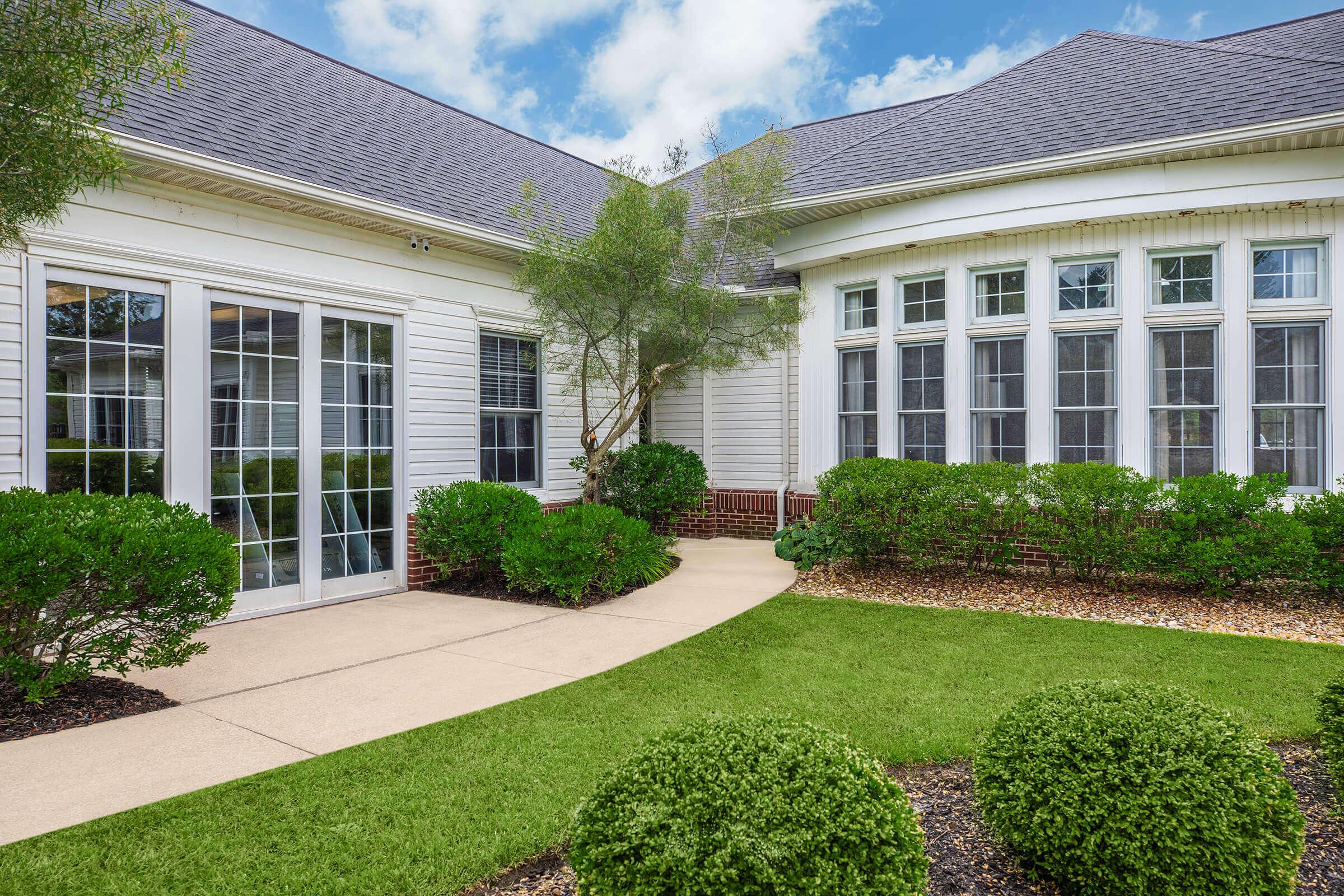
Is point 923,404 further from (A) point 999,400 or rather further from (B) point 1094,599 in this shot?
(B) point 1094,599

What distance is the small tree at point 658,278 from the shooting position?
8125 mm

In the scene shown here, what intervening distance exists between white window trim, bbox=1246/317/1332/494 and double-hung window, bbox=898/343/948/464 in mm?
2856

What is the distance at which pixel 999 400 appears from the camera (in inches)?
355

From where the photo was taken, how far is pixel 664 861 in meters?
1.93

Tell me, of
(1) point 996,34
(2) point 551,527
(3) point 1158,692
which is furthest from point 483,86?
(3) point 1158,692

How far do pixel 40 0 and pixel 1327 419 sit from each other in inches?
398

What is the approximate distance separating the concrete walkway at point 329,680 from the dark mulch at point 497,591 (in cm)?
16

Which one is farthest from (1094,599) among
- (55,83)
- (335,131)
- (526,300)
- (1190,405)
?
(335,131)

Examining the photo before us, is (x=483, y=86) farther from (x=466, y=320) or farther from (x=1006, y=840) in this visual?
(x=1006, y=840)

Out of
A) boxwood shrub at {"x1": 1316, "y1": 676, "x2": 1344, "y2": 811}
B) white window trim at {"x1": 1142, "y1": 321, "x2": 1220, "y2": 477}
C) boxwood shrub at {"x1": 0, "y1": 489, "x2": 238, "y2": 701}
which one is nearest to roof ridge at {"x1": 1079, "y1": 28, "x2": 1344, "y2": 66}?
white window trim at {"x1": 1142, "y1": 321, "x2": 1220, "y2": 477}

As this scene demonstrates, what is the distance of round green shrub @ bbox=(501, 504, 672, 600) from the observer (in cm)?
745

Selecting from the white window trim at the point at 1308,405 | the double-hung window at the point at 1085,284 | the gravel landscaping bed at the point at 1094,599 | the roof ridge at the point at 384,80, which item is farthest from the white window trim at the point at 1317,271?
the roof ridge at the point at 384,80

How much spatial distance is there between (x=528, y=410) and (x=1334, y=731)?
8068 millimetres

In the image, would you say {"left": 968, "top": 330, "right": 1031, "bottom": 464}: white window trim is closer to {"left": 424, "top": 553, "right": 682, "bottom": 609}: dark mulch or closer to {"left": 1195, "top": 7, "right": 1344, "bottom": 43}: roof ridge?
{"left": 424, "top": 553, "right": 682, "bottom": 609}: dark mulch
